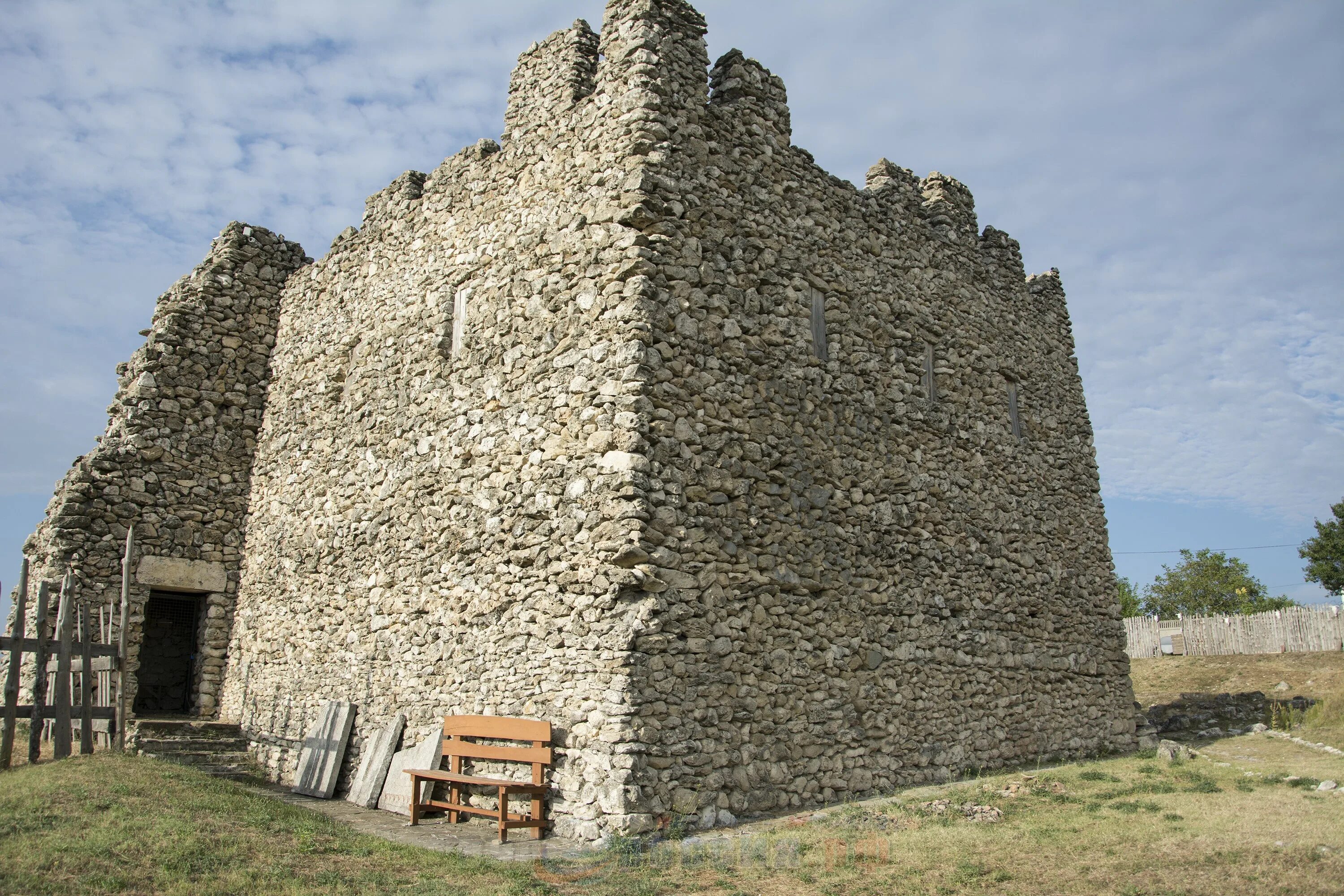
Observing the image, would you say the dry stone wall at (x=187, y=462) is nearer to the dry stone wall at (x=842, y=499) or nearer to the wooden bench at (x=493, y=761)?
the wooden bench at (x=493, y=761)

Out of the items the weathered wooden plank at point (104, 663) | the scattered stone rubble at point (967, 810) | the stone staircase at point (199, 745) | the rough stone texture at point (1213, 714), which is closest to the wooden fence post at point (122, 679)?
the weathered wooden plank at point (104, 663)

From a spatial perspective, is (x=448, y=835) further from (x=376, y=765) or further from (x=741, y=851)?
(x=741, y=851)

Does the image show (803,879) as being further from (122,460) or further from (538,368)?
(122,460)

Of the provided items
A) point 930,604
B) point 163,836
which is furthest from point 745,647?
point 163,836

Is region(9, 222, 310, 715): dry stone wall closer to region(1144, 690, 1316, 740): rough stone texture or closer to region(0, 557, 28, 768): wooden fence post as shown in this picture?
region(0, 557, 28, 768): wooden fence post

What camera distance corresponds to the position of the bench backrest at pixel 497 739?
810 cm

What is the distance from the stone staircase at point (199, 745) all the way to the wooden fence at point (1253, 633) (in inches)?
794

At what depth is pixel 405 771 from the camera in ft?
30.0

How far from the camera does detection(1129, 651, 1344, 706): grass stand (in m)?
20.9

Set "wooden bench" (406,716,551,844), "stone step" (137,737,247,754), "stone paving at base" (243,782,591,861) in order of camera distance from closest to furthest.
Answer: "stone paving at base" (243,782,591,861) < "wooden bench" (406,716,551,844) < "stone step" (137,737,247,754)

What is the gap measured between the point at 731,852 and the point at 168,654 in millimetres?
10797

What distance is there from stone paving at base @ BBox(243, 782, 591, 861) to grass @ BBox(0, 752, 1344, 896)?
29 centimetres

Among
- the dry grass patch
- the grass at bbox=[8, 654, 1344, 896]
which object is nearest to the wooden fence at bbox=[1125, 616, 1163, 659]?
the grass at bbox=[8, 654, 1344, 896]

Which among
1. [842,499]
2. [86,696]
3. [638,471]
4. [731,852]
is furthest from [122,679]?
[842,499]
